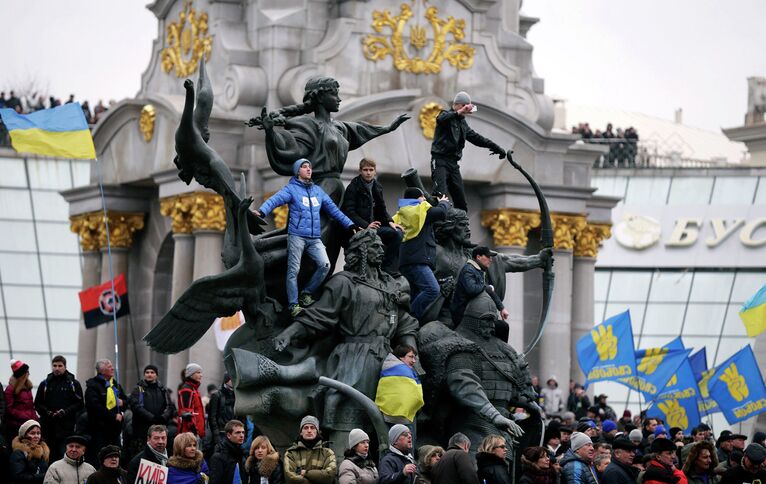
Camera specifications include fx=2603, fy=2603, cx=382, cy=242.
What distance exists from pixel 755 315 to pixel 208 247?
11434 mm

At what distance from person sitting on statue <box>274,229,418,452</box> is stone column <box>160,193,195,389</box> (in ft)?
63.1

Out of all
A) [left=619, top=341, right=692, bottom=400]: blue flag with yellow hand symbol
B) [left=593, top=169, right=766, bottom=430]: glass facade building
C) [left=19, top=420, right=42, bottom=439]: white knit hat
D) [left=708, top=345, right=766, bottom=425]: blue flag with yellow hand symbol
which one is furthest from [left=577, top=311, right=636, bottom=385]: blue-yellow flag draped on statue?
[left=593, top=169, right=766, bottom=430]: glass facade building

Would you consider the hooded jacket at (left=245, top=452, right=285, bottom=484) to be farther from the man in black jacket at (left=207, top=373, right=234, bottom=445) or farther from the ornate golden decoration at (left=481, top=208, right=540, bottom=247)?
the ornate golden decoration at (left=481, top=208, right=540, bottom=247)

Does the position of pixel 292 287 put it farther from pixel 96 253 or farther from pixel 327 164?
pixel 96 253

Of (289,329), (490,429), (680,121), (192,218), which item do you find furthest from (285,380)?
(680,121)

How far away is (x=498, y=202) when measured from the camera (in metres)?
48.9

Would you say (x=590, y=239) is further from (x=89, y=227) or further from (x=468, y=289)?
(x=468, y=289)

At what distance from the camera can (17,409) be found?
31203mm

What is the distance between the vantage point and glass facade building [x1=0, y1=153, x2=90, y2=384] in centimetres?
6308

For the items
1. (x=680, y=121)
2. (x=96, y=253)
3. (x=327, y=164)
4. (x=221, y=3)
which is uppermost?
(x=327, y=164)

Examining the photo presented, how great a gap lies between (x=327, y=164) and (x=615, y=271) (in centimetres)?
3955

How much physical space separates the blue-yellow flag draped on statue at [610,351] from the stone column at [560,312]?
5.59 metres

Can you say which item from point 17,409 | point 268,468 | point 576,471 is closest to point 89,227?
point 17,409

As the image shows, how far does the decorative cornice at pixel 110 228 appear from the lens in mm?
50250
